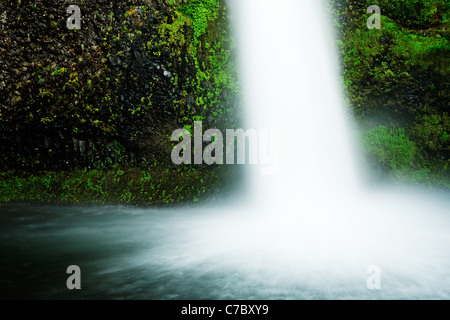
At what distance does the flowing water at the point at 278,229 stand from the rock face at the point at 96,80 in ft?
3.72

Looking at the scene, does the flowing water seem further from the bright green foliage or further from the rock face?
the rock face

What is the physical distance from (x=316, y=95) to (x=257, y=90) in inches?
50.0

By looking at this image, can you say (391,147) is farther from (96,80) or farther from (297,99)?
(96,80)

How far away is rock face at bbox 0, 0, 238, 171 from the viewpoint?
20.1 ft

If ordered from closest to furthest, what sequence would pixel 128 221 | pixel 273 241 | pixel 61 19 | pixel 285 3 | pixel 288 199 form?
pixel 273 241
pixel 128 221
pixel 61 19
pixel 288 199
pixel 285 3

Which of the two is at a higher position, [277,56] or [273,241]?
[277,56]

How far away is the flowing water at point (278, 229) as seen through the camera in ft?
10.6

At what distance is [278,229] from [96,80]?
425 cm

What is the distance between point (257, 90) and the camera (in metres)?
6.75

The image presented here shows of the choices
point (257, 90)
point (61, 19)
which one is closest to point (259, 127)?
point (257, 90)

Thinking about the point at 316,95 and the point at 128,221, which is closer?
the point at 128,221

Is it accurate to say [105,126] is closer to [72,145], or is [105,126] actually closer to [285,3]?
[72,145]

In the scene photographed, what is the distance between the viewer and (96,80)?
242 inches
